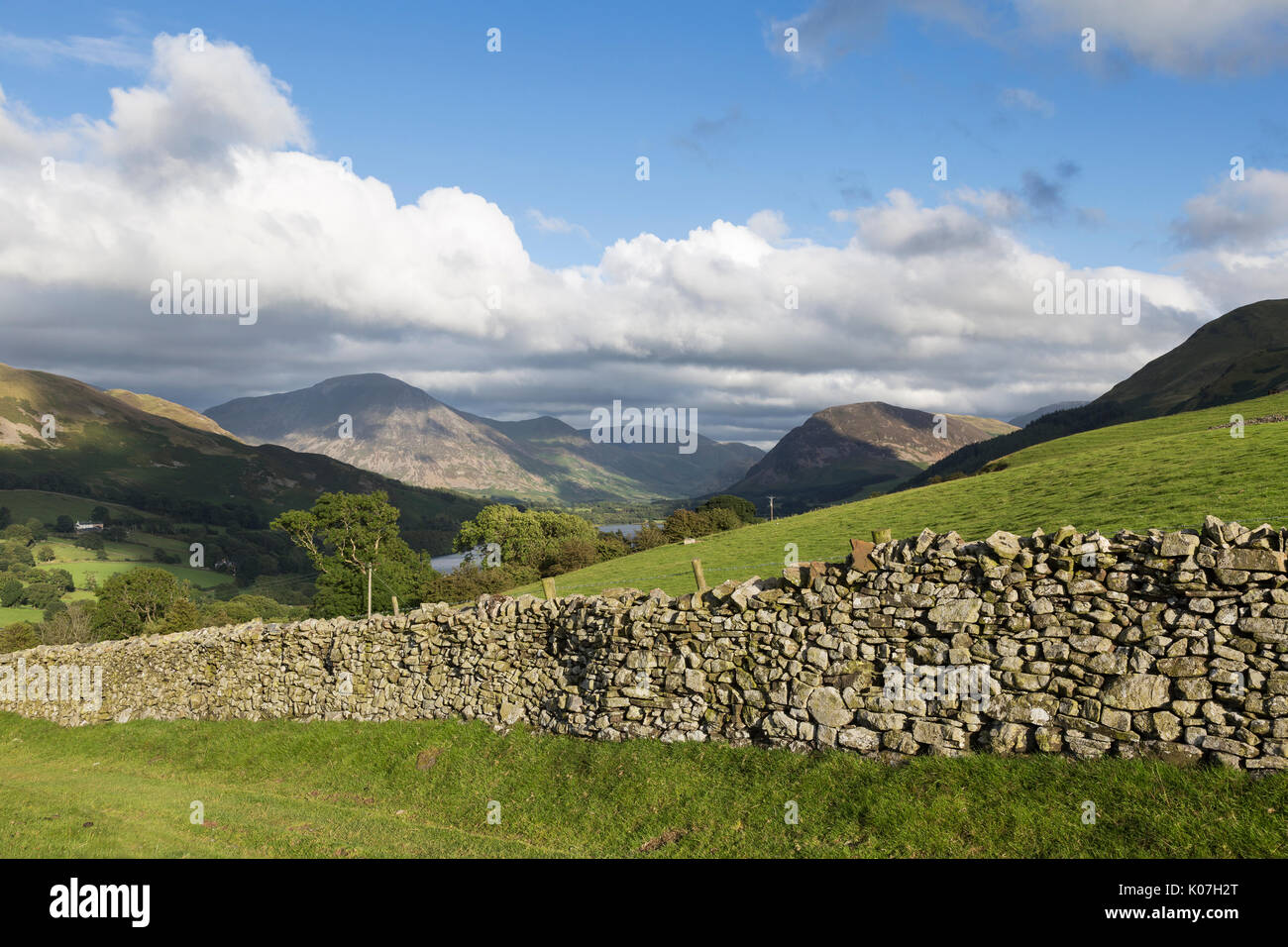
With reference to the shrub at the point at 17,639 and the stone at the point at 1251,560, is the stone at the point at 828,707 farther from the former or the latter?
the shrub at the point at 17,639

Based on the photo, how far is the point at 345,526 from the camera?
7644 cm

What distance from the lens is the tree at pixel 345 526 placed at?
75812 mm

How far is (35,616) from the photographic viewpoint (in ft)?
342

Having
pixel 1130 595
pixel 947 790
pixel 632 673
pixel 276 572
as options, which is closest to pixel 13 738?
pixel 632 673

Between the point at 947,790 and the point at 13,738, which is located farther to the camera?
the point at 13,738

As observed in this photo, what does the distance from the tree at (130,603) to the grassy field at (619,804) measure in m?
77.2

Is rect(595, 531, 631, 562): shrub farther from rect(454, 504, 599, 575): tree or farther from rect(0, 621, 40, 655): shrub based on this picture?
rect(0, 621, 40, 655): shrub

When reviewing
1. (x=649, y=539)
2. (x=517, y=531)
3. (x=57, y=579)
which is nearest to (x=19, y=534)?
(x=57, y=579)

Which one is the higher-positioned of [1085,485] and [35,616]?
[1085,485]

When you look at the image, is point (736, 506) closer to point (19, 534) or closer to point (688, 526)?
point (688, 526)

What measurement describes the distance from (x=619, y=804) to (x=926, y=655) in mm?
5311

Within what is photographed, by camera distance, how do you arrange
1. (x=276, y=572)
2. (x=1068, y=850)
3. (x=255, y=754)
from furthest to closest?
(x=276, y=572)
(x=255, y=754)
(x=1068, y=850)
